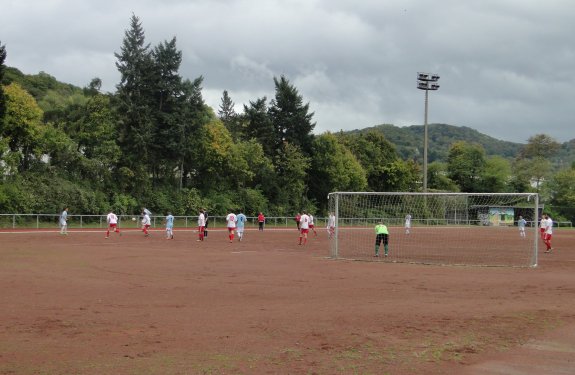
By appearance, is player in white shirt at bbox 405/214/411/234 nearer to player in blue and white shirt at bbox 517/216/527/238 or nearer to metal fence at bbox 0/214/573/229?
metal fence at bbox 0/214/573/229

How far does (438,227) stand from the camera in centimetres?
2777

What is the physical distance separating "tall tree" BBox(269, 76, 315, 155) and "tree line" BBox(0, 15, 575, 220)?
0.45 feet

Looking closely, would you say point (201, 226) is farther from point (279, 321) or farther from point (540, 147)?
point (540, 147)

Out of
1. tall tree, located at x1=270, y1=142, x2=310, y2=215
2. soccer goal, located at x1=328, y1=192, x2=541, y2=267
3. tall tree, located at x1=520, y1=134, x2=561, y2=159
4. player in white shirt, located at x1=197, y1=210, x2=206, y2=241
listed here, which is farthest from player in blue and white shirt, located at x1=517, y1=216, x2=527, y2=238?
tall tree, located at x1=520, y1=134, x2=561, y2=159

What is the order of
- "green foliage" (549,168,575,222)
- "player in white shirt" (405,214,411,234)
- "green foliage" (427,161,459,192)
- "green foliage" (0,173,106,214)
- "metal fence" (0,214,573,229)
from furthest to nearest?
"green foliage" (427,161,459,192), "green foliage" (549,168,575,222), "green foliage" (0,173,106,214), "metal fence" (0,214,573,229), "player in white shirt" (405,214,411,234)

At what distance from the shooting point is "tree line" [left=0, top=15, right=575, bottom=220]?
4559 centimetres

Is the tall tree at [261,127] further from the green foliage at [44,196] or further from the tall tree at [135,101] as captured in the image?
the green foliage at [44,196]

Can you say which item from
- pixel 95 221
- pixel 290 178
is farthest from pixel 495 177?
pixel 95 221

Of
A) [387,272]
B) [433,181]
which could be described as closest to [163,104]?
[387,272]

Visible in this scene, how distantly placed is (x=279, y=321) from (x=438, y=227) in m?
19.5

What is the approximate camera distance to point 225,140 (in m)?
61.0

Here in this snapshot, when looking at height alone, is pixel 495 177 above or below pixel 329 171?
above

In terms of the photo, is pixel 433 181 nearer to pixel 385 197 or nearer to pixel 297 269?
pixel 385 197

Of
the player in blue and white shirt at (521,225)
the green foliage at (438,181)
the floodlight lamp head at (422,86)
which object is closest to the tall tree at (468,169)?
the green foliage at (438,181)
